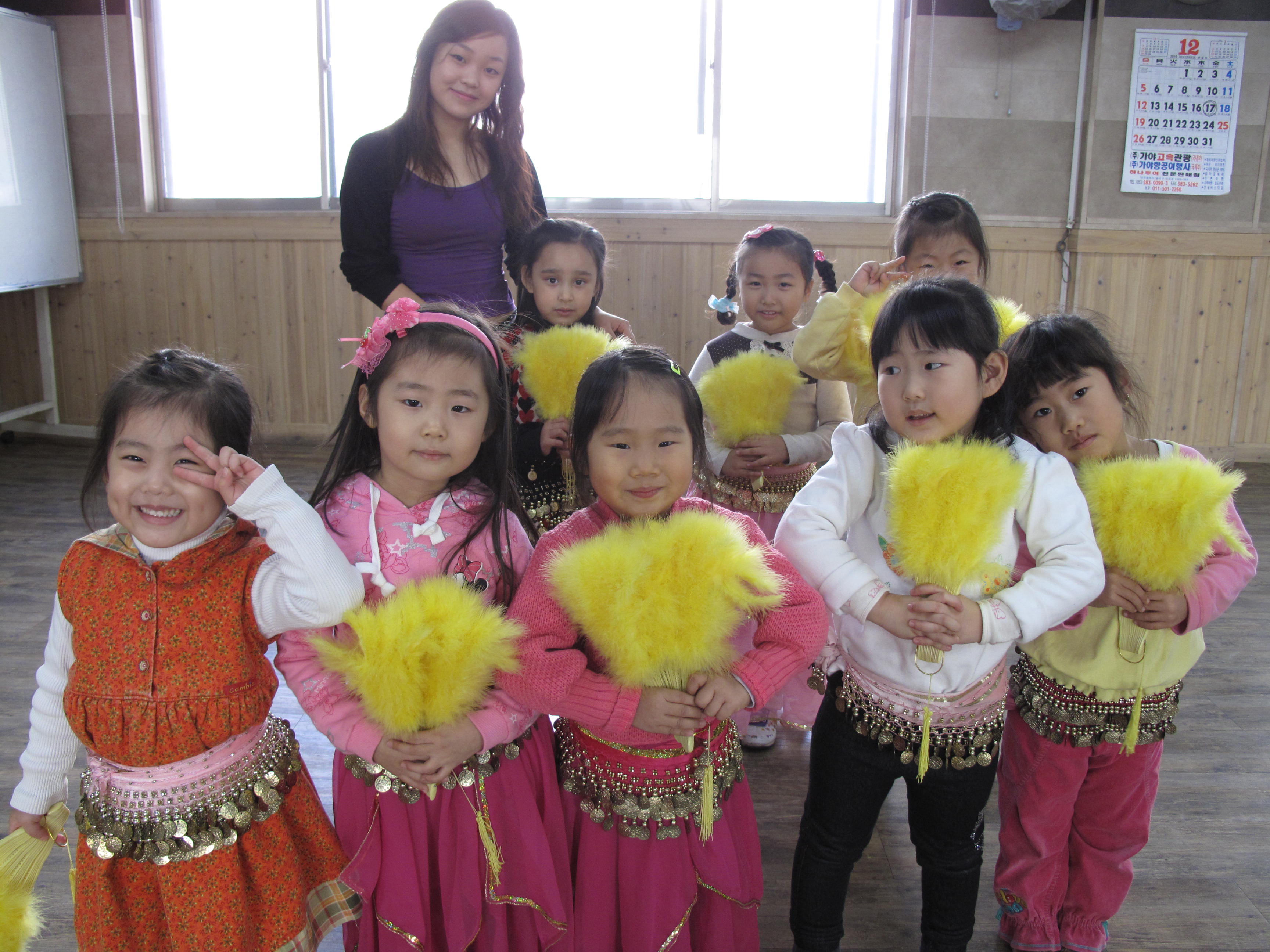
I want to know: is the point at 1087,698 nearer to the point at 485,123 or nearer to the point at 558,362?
the point at 558,362

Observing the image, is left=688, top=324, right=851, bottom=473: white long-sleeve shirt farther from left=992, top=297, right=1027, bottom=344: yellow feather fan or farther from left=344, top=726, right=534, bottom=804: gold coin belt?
left=344, top=726, right=534, bottom=804: gold coin belt

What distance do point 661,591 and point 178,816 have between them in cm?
75

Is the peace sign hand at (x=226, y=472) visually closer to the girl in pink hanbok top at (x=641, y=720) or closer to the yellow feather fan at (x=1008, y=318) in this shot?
the girl in pink hanbok top at (x=641, y=720)

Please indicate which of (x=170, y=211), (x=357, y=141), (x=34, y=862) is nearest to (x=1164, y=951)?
(x=34, y=862)

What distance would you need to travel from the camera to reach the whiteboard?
4570 mm

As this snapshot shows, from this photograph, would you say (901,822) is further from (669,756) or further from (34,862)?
(34,862)

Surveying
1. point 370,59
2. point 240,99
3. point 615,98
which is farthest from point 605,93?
point 240,99

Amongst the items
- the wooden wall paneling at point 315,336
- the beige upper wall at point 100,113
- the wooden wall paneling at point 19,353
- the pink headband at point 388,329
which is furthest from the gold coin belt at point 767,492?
the wooden wall paneling at point 19,353

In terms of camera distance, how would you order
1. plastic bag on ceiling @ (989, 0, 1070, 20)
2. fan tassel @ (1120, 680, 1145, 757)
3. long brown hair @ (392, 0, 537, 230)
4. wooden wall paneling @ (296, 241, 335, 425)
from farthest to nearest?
wooden wall paneling @ (296, 241, 335, 425)
plastic bag on ceiling @ (989, 0, 1070, 20)
long brown hair @ (392, 0, 537, 230)
fan tassel @ (1120, 680, 1145, 757)

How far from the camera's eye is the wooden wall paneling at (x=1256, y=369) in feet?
15.8

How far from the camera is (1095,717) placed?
1.52 metres

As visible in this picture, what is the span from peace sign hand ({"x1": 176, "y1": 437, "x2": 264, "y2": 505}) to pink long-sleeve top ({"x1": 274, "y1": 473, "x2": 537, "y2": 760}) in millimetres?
166

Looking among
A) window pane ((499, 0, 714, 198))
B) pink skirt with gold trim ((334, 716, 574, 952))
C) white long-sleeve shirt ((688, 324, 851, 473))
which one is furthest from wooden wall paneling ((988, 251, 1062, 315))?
pink skirt with gold trim ((334, 716, 574, 952))

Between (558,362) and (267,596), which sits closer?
(267,596)
